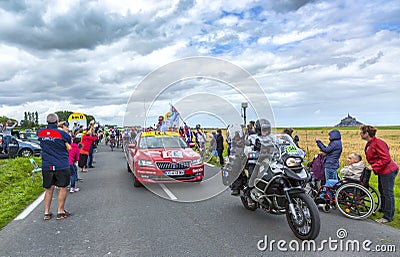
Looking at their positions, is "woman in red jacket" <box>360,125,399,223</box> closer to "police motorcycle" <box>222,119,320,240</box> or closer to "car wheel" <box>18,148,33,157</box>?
"police motorcycle" <box>222,119,320,240</box>

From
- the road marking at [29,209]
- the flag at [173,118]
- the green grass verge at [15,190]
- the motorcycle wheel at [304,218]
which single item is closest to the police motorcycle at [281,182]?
the motorcycle wheel at [304,218]

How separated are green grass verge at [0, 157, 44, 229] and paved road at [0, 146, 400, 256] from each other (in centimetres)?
47

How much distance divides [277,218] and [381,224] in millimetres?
1823

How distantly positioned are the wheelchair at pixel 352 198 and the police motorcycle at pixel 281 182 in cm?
162

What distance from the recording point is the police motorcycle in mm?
4789

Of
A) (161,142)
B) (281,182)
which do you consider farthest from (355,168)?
(161,142)

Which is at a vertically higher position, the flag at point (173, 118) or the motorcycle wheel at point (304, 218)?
the flag at point (173, 118)

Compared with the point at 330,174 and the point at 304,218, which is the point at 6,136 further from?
the point at 304,218

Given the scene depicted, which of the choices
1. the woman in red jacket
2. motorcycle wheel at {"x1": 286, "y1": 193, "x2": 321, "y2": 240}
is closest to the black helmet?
motorcycle wheel at {"x1": 286, "y1": 193, "x2": 321, "y2": 240}

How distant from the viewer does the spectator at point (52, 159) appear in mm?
6141

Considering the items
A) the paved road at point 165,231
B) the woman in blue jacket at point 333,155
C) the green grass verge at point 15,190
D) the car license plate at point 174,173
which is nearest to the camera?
the paved road at point 165,231

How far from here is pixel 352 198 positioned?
627 cm

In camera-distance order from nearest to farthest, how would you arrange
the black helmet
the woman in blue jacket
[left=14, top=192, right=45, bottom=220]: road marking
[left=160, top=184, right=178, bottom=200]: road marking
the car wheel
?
the black helmet
[left=14, top=192, right=45, bottom=220]: road marking
the woman in blue jacket
[left=160, top=184, right=178, bottom=200]: road marking
the car wheel

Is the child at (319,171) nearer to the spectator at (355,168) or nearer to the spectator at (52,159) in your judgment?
the spectator at (355,168)
